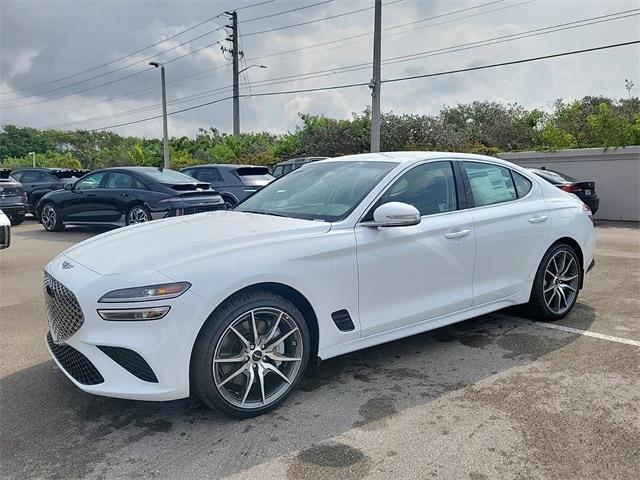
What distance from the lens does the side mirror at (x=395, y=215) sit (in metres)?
3.54

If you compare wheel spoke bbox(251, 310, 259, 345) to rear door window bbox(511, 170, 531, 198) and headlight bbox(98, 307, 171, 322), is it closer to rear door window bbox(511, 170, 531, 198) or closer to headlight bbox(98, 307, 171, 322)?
headlight bbox(98, 307, 171, 322)

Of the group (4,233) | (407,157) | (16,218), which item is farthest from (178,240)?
(16,218)

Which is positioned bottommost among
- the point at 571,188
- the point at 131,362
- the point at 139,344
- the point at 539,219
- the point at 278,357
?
the point at 278,357

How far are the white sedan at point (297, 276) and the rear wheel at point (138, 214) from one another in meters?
6.92

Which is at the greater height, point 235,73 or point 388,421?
point 235,73

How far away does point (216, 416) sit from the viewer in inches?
128

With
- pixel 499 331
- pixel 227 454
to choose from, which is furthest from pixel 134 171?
pixel 227 454

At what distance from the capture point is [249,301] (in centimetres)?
313

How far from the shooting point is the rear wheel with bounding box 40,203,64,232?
12.5 m

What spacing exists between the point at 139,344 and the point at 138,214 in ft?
28.4

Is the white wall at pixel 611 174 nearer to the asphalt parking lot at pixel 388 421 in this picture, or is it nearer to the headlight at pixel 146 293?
the asphalt parking lot at pixel 388 421

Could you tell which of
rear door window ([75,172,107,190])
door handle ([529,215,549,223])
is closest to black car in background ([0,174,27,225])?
rear door window ([75,172,107,190])

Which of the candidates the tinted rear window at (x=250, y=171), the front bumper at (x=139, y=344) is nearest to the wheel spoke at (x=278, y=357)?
the front bumper at (x=139, y=344)

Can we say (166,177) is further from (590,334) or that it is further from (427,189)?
(590,334)
